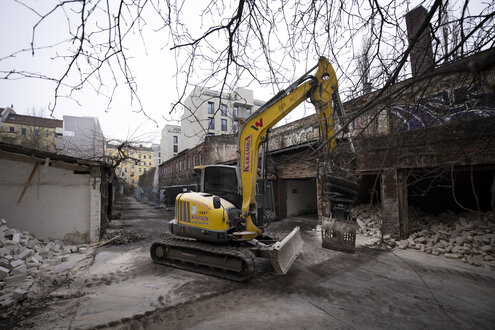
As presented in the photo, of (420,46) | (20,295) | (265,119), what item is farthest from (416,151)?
A: (20,295)

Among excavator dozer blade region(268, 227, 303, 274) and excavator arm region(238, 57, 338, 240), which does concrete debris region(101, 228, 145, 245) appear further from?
excavator dozer blade region(268, 227, 303, 274)

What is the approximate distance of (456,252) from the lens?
6316 millimetres

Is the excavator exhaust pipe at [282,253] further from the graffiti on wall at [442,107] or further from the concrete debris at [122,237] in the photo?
the concrete debris at [122,237]

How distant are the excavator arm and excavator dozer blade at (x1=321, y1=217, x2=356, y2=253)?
124cm

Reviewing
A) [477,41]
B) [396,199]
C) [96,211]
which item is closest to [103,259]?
[96,211]

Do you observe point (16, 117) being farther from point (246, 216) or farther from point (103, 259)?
point (246, 216)

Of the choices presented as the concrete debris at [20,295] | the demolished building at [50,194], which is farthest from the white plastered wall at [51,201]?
the concrete debris at [20,295]

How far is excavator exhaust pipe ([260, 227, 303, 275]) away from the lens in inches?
188

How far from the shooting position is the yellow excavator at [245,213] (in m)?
4.00

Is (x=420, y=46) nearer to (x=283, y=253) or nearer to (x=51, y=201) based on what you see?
(x=283, y=253)

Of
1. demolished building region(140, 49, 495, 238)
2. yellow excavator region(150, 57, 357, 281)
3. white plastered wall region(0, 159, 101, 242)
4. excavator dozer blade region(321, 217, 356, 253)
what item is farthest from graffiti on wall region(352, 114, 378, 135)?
white plastered wall region(0, 159, 101, 242)

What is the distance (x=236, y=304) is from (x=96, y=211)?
657 cm

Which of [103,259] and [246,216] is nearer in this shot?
[246,216]

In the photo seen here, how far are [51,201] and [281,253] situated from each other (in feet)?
25.0
